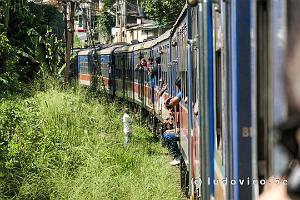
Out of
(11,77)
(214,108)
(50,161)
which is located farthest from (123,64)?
(214,108)

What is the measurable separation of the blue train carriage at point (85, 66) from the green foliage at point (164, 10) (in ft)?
32.1

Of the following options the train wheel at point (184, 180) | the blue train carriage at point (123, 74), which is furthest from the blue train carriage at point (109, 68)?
the train wheel at point (184, 180)

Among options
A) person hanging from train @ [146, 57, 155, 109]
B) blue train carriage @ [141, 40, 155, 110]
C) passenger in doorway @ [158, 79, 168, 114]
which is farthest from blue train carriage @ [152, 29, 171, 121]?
blue train carriage @ [141, 40, 155, 110]

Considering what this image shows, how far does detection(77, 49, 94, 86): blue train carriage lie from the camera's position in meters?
26.0

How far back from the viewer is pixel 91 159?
28.6ft

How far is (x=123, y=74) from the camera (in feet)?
69.8

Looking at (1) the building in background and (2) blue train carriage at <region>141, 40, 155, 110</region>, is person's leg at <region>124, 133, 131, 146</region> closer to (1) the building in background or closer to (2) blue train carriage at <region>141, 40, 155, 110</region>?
(2) blue train carriage at <region>141, 40, 155, 110</region>

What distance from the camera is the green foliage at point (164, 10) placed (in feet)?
125

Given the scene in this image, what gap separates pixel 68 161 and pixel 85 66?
19.4 meters

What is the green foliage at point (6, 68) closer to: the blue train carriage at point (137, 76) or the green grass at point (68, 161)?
the green grass at point (68, 161)

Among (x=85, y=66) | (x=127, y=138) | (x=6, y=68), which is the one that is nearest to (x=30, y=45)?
(x=127, y=138)

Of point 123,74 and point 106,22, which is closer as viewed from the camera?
point 123,74

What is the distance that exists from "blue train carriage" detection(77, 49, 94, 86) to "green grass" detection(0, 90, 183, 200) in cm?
1422

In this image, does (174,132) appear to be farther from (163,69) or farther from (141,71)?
(141,71)
